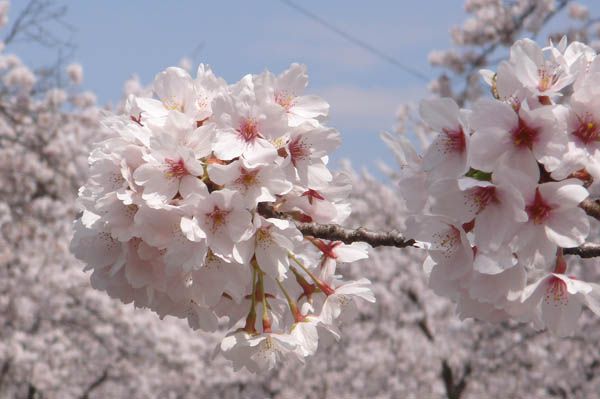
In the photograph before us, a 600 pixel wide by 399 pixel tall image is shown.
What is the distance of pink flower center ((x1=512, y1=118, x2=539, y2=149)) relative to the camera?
1107 mm

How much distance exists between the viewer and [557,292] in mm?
1284

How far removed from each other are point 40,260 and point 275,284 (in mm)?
8733

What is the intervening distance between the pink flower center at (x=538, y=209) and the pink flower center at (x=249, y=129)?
1.80 feet

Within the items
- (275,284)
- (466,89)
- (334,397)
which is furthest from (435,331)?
(275,284)

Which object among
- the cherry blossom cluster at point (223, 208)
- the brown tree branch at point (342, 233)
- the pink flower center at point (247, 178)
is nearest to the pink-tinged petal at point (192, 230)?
the cherry blossom cluster at point (223, 208)

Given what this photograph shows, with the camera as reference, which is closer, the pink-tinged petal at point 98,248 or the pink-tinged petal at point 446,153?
the pink-tinged petal at point 446,153

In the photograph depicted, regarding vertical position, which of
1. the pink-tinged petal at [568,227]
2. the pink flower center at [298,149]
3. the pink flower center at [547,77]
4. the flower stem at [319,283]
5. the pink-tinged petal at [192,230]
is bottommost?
the flower stem at [319,283]

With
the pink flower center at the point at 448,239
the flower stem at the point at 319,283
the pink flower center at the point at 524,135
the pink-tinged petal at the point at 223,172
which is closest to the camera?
the pink flower center at the point at 524,135

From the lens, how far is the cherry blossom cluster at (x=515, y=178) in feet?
3.65

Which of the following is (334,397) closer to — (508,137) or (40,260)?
(40,260)

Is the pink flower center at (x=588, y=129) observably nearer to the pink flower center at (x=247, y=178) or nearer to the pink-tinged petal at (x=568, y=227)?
the pink-tinged petal at (x=568, y=227)

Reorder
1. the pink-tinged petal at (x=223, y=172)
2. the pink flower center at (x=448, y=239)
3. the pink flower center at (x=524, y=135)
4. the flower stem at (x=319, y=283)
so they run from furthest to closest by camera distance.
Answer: the flower stem at (x=319, y=283), the pink-tinged petal at (x=223, y=172), the pink flower center at (x=448, y=239), the pink flower center at (x=524, y=135)

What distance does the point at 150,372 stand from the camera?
11.6m

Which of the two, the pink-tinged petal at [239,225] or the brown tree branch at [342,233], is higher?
the pink-tinged petal at [239,225]
